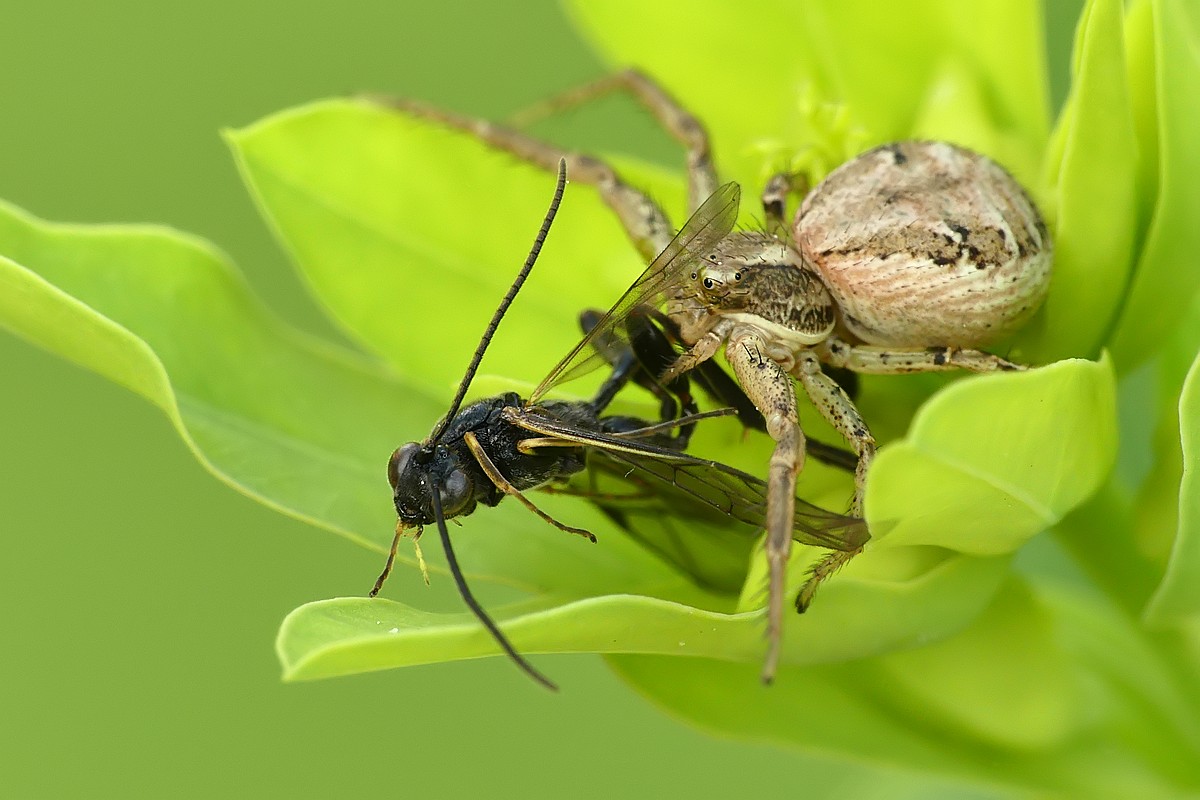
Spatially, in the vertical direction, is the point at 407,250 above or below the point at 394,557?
above

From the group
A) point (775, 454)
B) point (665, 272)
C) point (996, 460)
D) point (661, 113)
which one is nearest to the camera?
point (996, 460)

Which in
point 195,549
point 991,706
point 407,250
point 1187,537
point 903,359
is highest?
point 407,250

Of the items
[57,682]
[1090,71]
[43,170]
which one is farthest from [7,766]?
[1090,71]

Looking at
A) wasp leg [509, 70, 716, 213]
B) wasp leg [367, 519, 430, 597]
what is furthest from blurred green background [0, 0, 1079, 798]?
wasp leg [367, 519, 430, 597]

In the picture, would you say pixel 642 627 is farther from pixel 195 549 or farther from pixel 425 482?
pixel 195 549

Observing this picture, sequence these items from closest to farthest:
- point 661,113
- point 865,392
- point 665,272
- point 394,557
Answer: point 394,557
point 665,272
point 865,392
point 661,113

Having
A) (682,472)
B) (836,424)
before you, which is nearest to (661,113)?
(836,424)

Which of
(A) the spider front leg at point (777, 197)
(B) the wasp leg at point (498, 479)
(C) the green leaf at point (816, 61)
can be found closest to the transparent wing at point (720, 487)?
(B) the wasp leg at point (498, 479)
